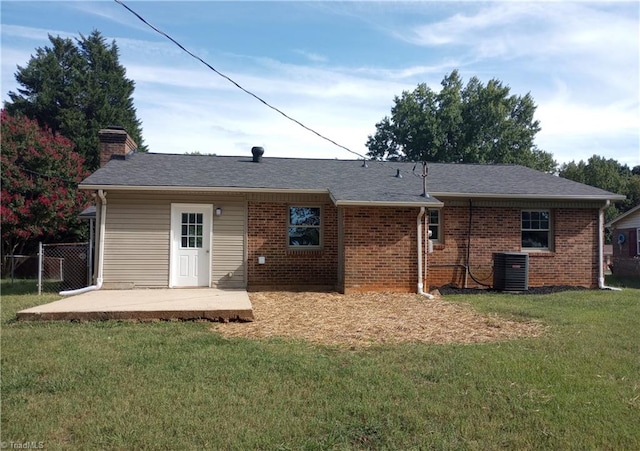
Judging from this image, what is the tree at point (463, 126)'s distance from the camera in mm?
36125

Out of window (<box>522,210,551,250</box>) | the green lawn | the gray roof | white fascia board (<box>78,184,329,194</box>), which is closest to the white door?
white fascia board (<box>78,184,329,194</box>)

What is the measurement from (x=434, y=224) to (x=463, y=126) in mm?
25545

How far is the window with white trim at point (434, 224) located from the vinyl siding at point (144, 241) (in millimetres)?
5448

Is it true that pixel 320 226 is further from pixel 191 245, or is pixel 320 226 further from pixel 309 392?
pixel 309 392

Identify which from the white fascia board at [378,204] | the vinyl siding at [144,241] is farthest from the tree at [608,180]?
the vinyl siding at [144,241]

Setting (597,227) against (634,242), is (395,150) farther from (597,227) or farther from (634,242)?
(597,227)

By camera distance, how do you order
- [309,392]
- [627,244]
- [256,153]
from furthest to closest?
[627,244] → [256,153] → [309,392]

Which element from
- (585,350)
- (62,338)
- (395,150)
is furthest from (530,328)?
(395,150)

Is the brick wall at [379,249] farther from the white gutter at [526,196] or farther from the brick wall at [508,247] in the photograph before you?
the white gutter at [526,196]

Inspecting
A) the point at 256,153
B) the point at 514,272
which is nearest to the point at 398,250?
the point at 514,272

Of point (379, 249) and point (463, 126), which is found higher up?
point (463, 126)

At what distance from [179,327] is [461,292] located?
7808 millimetres

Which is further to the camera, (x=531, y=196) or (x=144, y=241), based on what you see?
(x=531, y=196)

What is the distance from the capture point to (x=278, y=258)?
41.1ft
